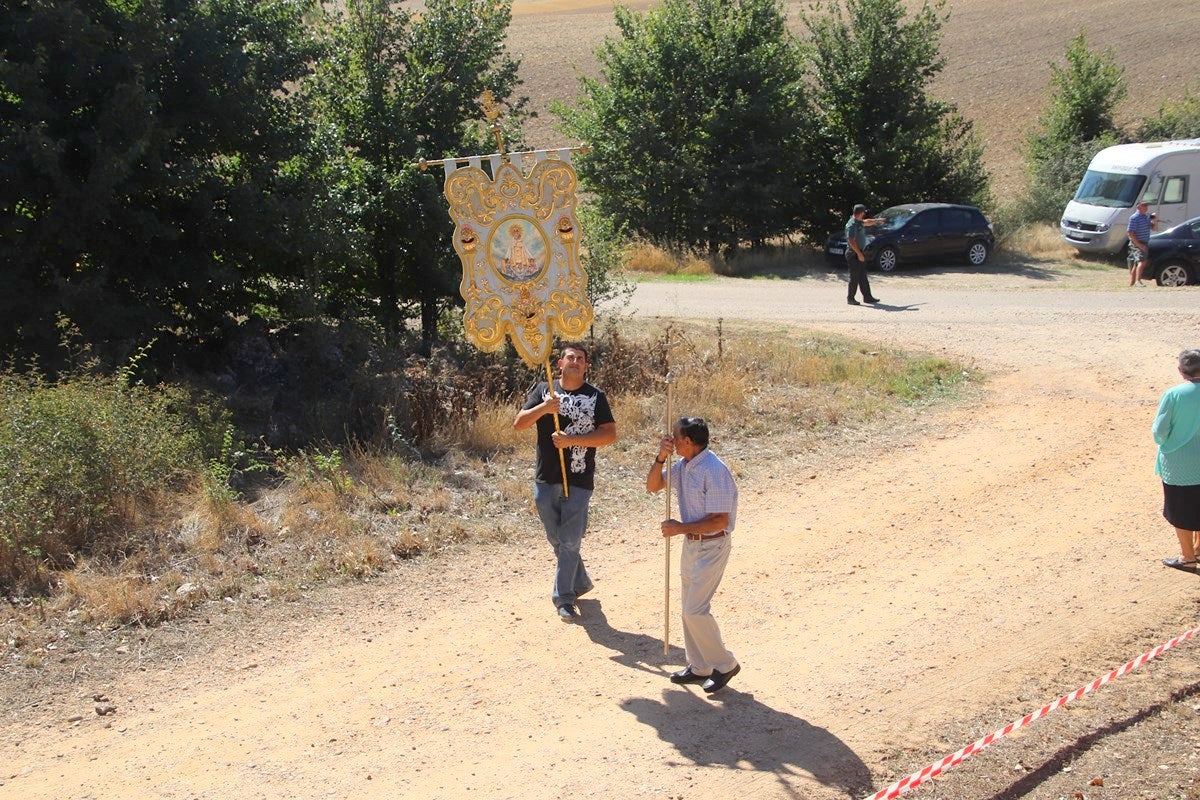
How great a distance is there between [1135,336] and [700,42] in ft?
43.7

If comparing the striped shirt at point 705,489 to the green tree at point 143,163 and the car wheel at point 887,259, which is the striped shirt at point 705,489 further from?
the car wheel at point 887,259

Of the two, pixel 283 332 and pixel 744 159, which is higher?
pixel 744 159

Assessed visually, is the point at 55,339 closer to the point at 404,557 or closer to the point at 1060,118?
the point at 404,557

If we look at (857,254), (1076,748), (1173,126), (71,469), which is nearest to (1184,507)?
(1076,748)

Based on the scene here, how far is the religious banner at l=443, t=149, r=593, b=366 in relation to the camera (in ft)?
25.8

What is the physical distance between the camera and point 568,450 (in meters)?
7.39

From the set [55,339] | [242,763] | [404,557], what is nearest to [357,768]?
[242,763]

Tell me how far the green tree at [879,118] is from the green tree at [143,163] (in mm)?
17705

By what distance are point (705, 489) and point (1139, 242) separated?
63.2 ft

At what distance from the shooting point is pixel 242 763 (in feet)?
19.0

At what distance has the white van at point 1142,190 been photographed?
81.0 feet

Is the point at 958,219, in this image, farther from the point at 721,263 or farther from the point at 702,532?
the point at 702,532

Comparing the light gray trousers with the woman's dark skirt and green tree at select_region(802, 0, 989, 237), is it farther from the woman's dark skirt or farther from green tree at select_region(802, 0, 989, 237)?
green tree at select_region(802, 0, 989, 237)

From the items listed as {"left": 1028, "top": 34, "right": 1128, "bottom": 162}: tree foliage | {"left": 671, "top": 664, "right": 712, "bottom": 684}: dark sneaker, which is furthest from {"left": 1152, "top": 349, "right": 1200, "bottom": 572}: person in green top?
{"left": 1028, "top": 34, "right": 1128, "bottom": 162}: tree foliage
